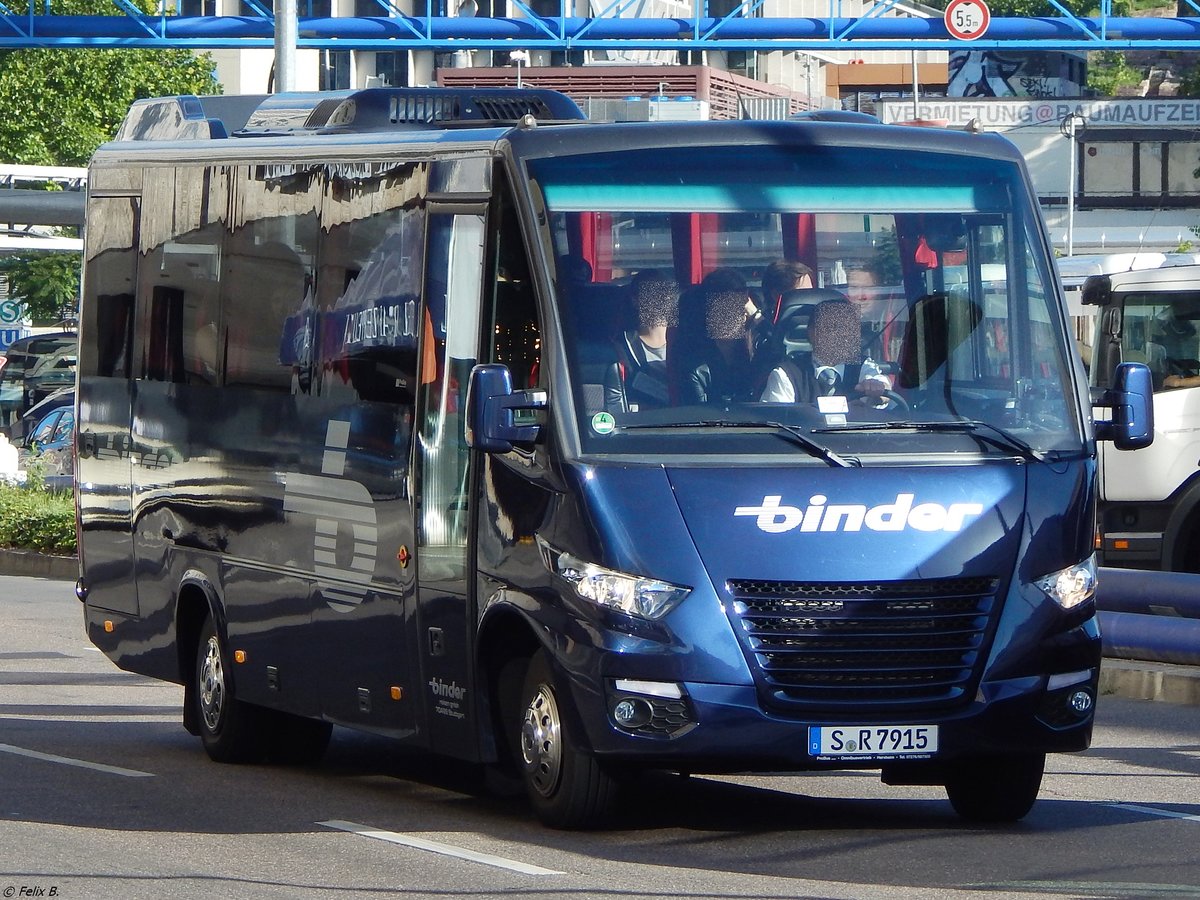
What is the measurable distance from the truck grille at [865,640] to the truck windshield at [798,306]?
20.6 inches

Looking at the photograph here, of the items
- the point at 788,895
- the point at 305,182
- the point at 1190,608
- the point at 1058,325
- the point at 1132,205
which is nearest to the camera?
the point at 788,895

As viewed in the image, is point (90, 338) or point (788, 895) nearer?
point (788, 895)

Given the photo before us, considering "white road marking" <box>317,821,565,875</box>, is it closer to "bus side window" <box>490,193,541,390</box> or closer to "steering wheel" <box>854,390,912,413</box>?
"bus side window" <box>490,193,541,390</box>

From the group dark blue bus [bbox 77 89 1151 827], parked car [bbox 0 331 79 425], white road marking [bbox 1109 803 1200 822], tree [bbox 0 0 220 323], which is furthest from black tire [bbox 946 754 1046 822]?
tree [bbox 0 0 220 323]

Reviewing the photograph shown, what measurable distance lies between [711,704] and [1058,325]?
2072mm

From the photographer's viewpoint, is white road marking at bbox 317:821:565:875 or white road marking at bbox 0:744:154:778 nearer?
white road marking at bbox 317:821:565:875

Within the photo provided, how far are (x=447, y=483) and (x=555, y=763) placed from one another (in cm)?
123

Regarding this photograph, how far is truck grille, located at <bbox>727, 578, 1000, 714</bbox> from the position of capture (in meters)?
8.35

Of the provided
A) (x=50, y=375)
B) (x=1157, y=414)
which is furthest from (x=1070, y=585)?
(x=50, y=375)

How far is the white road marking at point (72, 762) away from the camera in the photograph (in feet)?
36.6

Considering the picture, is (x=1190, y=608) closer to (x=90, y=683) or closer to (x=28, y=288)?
(x=90, y=683)

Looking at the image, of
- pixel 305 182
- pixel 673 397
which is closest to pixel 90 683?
pixel 305 182

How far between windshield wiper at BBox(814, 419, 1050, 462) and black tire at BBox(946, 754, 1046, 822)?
1.13 metres

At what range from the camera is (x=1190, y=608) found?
14672 mm
